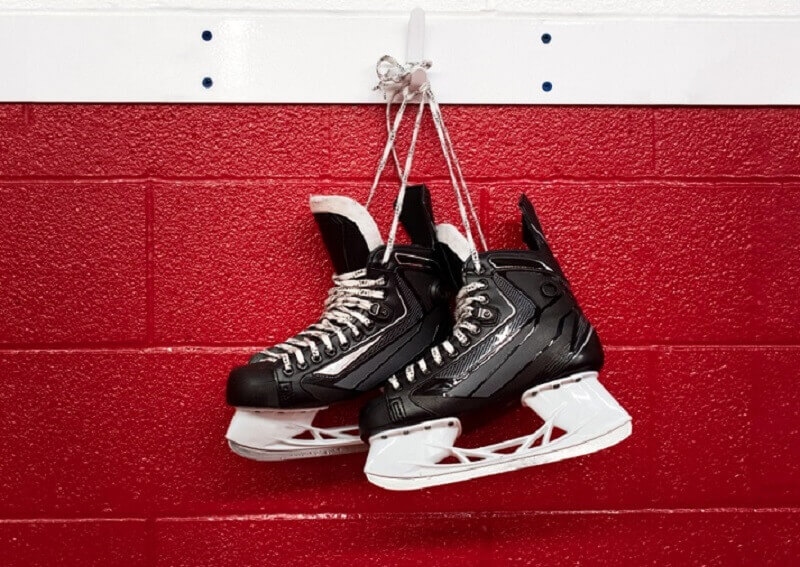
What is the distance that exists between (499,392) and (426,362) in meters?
0.13

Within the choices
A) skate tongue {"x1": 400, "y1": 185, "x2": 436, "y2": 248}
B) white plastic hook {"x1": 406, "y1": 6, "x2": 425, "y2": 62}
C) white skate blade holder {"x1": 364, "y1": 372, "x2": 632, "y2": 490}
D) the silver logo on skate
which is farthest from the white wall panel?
white skate blade holder {"x1": 364, "y1": 372, "x2": 632, "y2": 490}

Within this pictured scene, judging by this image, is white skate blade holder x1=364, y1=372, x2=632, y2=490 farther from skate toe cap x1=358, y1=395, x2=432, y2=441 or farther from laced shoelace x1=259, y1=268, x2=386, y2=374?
laced shoelace x1=259, y1=268, x2=386, y2=374

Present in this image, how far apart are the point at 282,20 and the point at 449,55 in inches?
12.8

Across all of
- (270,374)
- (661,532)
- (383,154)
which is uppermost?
(383,154)

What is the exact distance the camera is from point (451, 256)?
1.34 meters

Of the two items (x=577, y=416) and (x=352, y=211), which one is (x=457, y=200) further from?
(x=577, y=416)

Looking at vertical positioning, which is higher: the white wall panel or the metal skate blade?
the white wall panel

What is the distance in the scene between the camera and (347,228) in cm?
132

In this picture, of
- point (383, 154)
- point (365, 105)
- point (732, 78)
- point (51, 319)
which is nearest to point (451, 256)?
point (383, 154)

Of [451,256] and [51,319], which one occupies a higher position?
[451,256]

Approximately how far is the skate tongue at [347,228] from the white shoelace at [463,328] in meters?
0.19

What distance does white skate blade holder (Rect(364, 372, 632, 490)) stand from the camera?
122 cm

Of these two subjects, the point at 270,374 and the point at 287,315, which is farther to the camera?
the point at 287,315

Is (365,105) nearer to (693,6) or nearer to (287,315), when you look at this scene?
(287,315)
